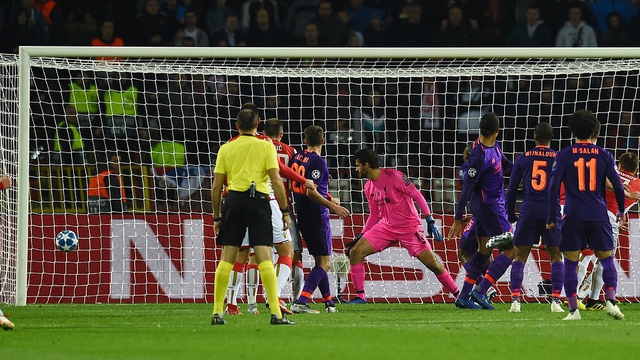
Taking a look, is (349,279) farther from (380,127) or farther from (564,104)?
(564,104)

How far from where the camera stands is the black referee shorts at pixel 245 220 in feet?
31.8

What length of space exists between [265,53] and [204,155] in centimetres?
287

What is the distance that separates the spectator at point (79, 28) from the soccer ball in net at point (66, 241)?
17.0 ft

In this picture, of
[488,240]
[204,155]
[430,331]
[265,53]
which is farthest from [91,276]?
[430,331]

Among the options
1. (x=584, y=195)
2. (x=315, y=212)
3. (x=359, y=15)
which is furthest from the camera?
(x=359, y=15)

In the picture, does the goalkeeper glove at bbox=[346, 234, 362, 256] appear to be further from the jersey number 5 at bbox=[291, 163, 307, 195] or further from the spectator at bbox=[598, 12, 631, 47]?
the spectator at bbox=[598, 12, 631, 47]

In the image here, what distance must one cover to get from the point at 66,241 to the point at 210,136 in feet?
10.4

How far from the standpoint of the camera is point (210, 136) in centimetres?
1619

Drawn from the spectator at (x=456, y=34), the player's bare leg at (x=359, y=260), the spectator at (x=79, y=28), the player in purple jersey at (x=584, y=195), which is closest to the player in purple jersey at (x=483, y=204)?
the player's bare leg at (x=359, y=260)

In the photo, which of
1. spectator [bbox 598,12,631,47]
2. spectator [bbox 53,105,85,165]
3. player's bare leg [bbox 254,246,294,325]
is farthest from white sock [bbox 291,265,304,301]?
spectator [bbox 598,12,631,47]

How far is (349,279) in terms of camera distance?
1509cm

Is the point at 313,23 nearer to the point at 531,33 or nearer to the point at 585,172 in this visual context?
the point at 531,33

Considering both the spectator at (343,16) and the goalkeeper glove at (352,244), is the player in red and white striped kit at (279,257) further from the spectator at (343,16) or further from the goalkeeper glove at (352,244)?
the spectator at (343,16)

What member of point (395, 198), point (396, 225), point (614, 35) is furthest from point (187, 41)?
point (614, 35)
